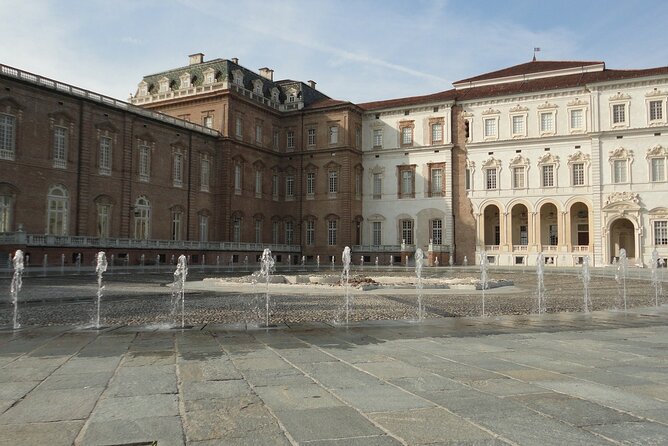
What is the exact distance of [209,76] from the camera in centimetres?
4828

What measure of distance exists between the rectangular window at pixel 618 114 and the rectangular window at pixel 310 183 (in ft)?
88.2

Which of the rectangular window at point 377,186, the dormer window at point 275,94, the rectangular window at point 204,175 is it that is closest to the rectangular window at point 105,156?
the rectangular window at point 204,175

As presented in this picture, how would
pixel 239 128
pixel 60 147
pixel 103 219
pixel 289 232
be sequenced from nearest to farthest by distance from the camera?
pixel 60 147
pixel 103 219
pixel 239 128
pixel 289 232

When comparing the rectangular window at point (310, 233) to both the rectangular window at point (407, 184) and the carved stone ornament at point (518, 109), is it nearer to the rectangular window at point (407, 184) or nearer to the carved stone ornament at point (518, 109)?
the rectangular window at point (407, 184)

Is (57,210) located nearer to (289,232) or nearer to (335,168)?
(289,232)

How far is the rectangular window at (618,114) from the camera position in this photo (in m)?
43.7

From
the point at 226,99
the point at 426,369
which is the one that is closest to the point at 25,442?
the point at 426,369

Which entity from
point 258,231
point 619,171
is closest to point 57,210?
point 258,231

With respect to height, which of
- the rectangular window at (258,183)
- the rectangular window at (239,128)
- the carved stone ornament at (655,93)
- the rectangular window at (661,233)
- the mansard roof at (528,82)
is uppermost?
the mansard roof at (528,82)

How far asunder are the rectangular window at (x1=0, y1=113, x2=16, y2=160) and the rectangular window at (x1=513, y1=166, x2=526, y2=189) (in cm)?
3851

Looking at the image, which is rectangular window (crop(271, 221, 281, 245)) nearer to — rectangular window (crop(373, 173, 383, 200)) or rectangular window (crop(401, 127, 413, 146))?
rectangular window (crop(373, 173, 383, 200))

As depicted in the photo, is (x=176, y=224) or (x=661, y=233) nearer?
(x=661, y=233)

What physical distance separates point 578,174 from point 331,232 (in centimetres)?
2252

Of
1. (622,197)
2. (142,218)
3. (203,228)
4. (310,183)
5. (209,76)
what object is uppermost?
(209,76)
